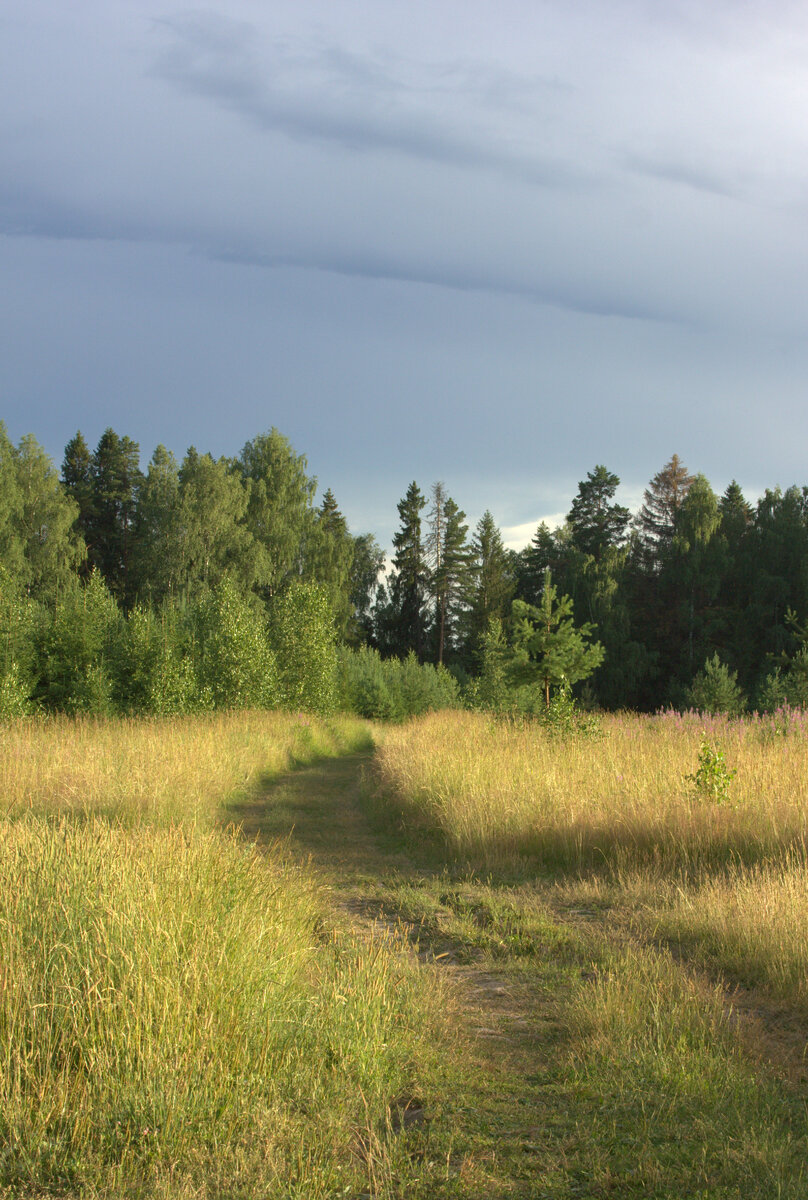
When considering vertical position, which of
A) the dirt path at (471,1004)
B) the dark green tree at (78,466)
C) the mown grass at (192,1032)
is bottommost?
the dirt path at (471,1004)

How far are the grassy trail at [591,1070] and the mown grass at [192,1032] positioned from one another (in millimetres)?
272

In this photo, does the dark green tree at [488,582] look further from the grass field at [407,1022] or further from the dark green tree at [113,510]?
the grass field at [407,1022]

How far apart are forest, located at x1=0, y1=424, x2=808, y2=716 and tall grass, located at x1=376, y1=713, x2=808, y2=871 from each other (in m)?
4.05

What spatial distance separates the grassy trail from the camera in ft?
9.00

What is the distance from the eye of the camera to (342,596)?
45875 mm

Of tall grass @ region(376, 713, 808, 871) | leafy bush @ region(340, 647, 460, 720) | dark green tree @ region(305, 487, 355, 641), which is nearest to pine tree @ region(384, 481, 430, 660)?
dark green tree @ region(305, 487, 355, 641)

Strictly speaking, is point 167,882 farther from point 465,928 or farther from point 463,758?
point 463,758

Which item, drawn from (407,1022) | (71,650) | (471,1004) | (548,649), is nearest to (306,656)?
(71,650)

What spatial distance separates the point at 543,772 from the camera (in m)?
9.77

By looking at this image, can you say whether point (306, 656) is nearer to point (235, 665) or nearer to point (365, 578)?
point (235, 665)

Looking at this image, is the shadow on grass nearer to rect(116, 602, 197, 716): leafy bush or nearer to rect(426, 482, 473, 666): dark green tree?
rect(116, 602, 197, 716): leafy bush

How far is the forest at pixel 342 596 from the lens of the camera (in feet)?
79.5

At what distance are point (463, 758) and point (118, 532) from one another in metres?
41.7

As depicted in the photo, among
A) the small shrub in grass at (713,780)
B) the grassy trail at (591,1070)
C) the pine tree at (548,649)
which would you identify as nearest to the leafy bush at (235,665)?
the pine tree at (548,649)
